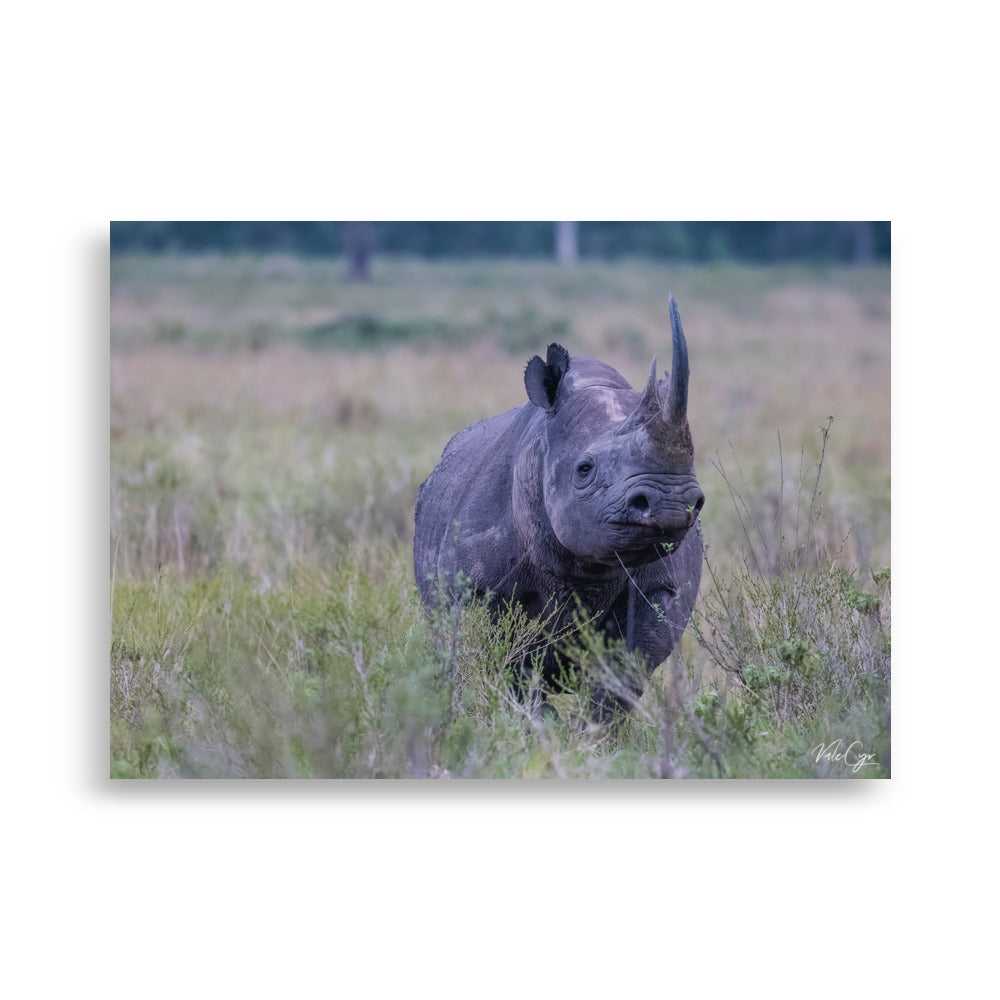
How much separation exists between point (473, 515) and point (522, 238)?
1375 millimetres

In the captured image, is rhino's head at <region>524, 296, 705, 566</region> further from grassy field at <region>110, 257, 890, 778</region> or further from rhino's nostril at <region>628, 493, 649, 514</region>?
grassy field at <region>110, 257, 890, 778</region>

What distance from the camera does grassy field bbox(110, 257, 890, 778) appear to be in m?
6.61

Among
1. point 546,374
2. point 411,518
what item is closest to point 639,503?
point 546,374

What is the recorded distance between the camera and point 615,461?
6012 mm

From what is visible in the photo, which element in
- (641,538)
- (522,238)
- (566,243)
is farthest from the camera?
(566,243)

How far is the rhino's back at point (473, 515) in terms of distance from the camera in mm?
6637

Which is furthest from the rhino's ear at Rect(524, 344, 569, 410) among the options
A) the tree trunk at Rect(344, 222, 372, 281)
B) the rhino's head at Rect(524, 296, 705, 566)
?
the tree trunk at Rect(344, 222, 372, 281)

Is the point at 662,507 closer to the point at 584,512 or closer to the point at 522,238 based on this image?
the point at 584,512

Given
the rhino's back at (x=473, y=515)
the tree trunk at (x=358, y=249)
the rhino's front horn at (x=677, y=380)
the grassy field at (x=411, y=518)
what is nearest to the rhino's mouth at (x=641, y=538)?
the rhino's front horn at (x=677, y=380)

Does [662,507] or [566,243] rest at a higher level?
[566,243]

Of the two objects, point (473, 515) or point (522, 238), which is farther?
point (522, 238)

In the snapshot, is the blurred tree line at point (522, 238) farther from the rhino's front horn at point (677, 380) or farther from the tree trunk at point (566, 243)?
the rhino's front horn at point (677, 380)

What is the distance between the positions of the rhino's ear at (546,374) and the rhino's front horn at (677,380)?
24.6 inches
